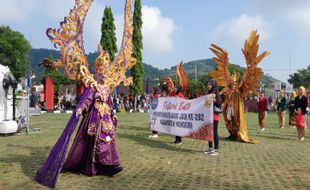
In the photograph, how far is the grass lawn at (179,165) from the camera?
6.55 m

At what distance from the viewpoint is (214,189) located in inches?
247

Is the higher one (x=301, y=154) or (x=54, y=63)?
(x=54, y=63)

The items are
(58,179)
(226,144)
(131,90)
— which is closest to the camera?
(58,179)

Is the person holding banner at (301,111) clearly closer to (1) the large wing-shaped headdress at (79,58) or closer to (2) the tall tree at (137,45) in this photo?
(1) the large wing-shaped headdress at (79,58)

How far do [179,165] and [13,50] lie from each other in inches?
2321

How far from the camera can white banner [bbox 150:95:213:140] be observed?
389 inches

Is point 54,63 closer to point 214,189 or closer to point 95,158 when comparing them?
point 95,158

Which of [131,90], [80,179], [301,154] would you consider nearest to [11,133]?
[80,179]

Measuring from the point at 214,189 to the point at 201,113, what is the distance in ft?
13.1

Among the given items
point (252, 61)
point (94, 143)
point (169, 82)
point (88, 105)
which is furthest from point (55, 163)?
point (252, 61)

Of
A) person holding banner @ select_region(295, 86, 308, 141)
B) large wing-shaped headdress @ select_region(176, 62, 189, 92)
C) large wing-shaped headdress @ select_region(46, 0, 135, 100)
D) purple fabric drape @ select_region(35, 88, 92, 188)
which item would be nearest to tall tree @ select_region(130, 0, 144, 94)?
large wing-shaped headdress @ select_region(176, 62, 189, 92)

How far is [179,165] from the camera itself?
826cm

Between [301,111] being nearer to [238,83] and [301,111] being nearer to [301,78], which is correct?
[238,83]

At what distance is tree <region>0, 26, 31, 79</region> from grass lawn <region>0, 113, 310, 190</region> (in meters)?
52.5
